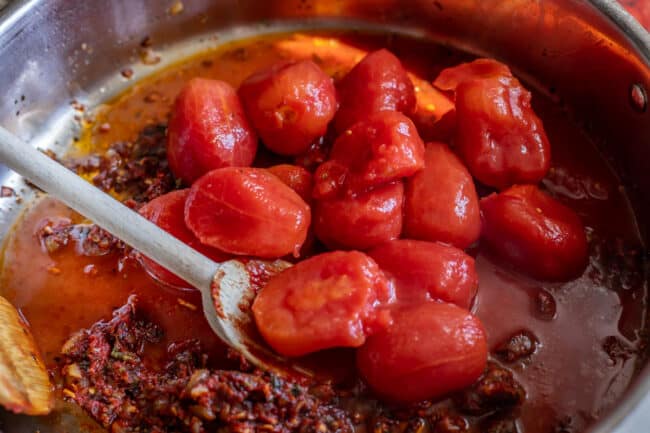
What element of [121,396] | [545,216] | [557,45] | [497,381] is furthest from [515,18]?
[121,396]

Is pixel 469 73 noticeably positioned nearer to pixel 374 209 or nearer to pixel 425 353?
pixel 374 209

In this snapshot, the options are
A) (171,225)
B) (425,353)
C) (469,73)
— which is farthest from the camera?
(469,73)

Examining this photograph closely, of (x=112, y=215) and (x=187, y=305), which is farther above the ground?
(x=112, y=215)

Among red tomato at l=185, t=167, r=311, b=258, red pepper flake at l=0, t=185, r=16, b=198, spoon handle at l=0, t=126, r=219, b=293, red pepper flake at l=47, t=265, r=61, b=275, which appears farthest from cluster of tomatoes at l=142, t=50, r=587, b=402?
red pepper flake at l=0, t=185, r=16, b=198

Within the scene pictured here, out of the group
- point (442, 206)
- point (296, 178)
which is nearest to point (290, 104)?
point (296, 178)

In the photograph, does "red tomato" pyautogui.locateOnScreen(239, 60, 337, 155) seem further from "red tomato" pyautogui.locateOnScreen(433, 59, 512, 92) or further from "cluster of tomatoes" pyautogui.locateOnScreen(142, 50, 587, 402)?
"red tomato" pyautogui.locateOnScreen(433, 59, 512, 92)

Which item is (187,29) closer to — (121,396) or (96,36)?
(96,36)

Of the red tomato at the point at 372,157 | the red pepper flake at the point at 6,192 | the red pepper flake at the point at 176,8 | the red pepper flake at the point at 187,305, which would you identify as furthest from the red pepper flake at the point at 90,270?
Result: the red pepper flake at the point at 176,8
